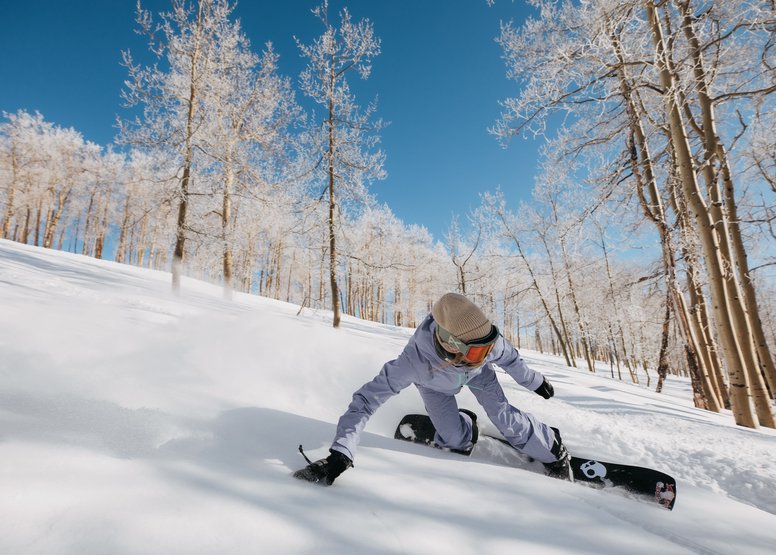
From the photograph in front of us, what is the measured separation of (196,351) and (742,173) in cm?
1169

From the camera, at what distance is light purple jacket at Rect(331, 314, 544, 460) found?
1.82 metres

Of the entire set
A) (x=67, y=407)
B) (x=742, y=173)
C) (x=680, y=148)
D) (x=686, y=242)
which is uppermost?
(x=742, y=173)

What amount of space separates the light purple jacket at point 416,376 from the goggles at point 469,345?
0.15 metres

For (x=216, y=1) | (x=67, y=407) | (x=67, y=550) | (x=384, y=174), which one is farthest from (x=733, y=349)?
(x=216, y=1)

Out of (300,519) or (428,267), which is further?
(428,267)

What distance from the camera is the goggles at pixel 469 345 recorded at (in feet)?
6.31

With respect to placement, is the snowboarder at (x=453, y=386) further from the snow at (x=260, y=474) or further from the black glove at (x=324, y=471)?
the snow at (x=260, y=474)

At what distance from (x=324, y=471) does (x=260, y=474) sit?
0.96 feet

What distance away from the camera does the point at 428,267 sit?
32.4 m

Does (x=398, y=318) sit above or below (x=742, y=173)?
below


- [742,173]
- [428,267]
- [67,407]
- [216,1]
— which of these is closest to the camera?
[67,407]

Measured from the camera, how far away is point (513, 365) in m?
2.35

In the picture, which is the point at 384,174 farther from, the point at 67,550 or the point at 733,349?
the point at 67,550

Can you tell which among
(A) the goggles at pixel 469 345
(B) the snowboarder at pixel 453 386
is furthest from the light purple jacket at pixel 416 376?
(A) the goggles at pixel 469 345
